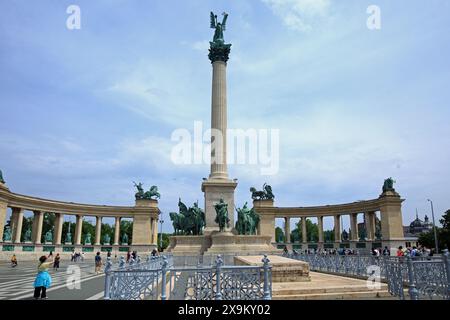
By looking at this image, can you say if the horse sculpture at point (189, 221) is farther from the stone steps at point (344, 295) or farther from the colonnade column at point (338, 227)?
the colonnade column at point (338, 227)

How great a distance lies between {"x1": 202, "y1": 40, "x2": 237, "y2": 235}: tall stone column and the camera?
35031mm

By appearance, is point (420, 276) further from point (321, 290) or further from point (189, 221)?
point (189, 221)

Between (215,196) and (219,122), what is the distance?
851cm

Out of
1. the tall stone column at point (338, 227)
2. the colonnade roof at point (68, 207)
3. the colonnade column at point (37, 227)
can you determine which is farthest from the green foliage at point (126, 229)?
the tall stone column at point (338, 227)

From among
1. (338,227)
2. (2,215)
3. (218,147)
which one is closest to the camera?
(218,147)

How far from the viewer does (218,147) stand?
37.2m

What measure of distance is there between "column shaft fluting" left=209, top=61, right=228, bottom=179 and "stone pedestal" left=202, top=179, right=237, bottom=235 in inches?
44.8

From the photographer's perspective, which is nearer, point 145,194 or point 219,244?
point 219,244

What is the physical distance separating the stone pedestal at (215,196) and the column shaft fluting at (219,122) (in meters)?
1.14

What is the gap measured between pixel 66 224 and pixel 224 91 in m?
78.5

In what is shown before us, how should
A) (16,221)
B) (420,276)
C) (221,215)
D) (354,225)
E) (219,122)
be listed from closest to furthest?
1. (420,276)
2. (221,215)
3. (219,122)
4. (16,221)
5. (354,225)

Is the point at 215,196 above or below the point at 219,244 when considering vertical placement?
above

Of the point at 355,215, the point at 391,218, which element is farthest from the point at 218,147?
the point at 355,215
